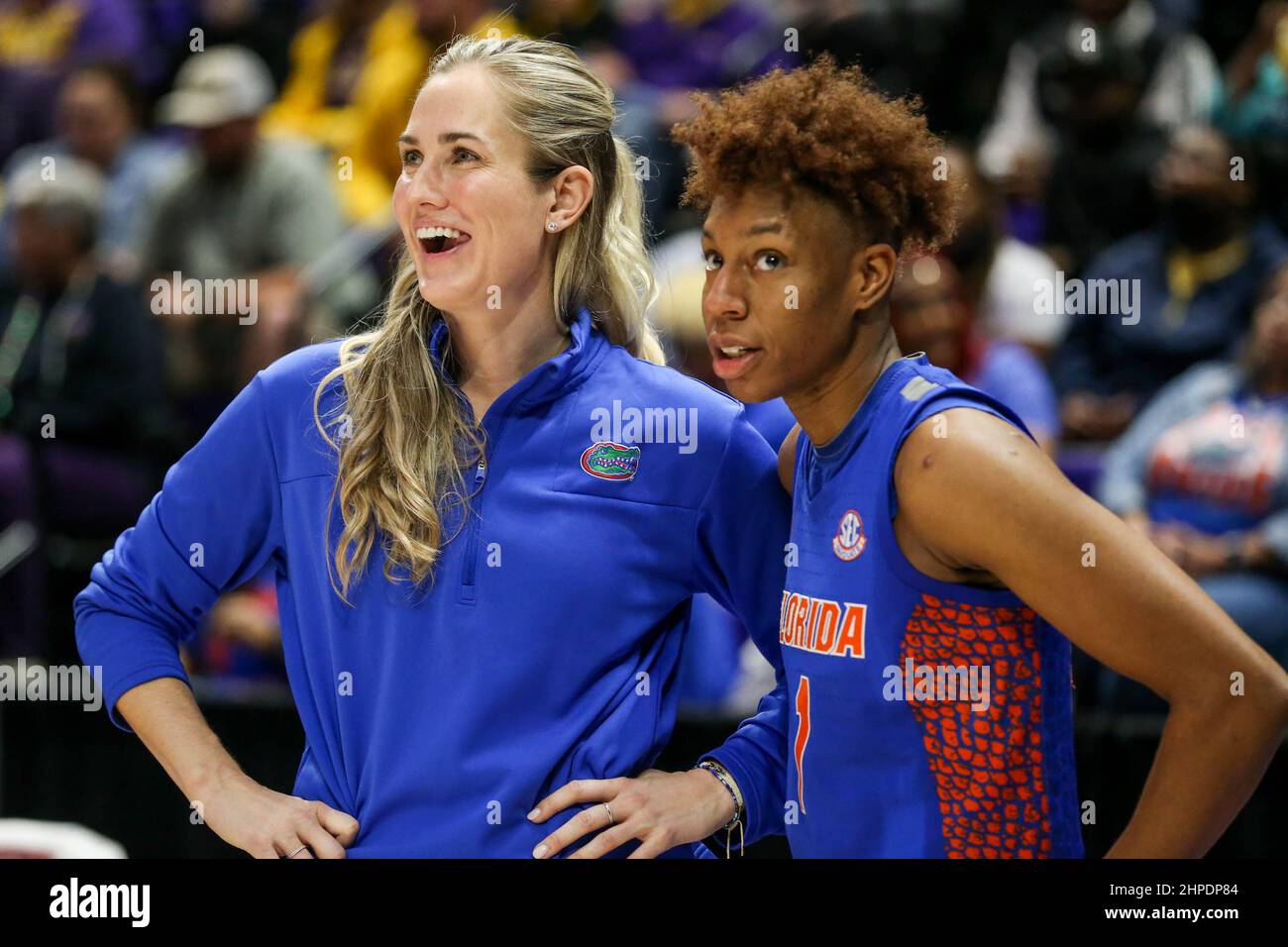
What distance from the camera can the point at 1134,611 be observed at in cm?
188

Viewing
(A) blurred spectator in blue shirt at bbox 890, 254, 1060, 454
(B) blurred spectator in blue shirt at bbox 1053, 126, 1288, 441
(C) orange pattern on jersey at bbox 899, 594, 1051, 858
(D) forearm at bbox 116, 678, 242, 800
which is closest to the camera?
(C) orange pattern on jersey at bbox 899, 594, 1051, 858

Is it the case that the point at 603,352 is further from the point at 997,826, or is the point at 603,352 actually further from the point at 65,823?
the point at 65,823

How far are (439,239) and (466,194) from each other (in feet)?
0.34

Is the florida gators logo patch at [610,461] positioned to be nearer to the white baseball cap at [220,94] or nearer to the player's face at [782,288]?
the player's face at [782,288]

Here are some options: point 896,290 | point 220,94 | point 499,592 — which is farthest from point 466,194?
point 220,94

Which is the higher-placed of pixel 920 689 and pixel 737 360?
pixel 737 360

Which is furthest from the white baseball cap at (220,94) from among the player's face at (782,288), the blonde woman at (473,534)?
the player's face at (782,288)

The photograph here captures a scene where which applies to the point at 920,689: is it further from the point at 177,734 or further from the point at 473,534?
the point at 177,734

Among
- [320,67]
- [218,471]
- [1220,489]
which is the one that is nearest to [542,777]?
[218,471]

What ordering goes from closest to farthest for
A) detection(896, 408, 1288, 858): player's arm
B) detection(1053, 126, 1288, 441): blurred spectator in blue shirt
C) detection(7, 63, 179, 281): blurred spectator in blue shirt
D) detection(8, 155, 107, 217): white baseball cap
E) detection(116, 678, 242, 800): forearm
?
detection(896, 408, 1288, 858): player's arm < detection(116, 678, 242, 800): forearm < detection(1053, 126, 1288, 441): blurred spectator in blue shirt < detection(8, 155, 107, 217): white baseball cap < detection(7, 63, 179, 281): blurred spectator in blue shirt

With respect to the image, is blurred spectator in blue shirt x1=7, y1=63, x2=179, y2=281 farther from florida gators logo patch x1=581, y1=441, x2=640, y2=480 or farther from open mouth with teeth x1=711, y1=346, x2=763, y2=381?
open mouth with teeth x1=711, y1=346, x2=763, y2=381

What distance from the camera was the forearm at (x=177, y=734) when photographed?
225 centimetres

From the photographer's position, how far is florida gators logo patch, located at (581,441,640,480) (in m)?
2.25

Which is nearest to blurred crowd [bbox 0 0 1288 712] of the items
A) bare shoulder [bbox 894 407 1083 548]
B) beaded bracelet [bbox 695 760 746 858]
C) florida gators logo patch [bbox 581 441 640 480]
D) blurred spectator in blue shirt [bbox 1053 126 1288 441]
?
blurred spectator in blue shirt [bbox 1053 126 1288 441]
